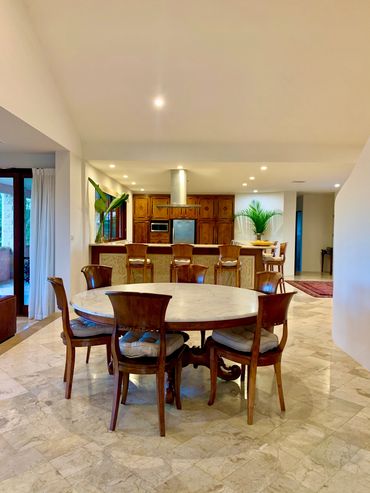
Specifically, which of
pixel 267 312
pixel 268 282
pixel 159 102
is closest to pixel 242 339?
pixel 267 312

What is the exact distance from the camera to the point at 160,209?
1088 cm

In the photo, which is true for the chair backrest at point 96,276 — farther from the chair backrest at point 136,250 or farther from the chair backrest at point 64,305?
the chair backrest at point 136,250

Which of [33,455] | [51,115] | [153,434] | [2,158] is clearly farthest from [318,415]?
[2,158]

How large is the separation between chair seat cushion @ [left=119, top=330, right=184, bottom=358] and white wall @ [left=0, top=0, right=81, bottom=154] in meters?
2.55

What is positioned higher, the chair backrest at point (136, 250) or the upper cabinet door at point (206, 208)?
the upper cabinet door at point (206, 208)

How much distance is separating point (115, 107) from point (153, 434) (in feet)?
14.5

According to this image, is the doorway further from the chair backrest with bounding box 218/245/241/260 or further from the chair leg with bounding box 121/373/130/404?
the chair leg with bounding box 121/373/130/404

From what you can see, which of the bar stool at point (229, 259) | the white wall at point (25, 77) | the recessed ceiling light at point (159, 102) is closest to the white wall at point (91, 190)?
the white wall at point (25, 77)

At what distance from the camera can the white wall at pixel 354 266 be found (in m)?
3.33

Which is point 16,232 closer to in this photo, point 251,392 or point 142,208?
point 251,392

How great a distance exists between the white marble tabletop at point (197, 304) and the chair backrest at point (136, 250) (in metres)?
2.59

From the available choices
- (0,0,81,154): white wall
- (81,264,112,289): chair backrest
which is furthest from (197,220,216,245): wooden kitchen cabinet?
(81,264,112,289): chair backrest

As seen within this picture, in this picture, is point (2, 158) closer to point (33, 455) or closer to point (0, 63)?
point (0, 63)

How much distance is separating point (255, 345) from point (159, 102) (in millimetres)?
3911
